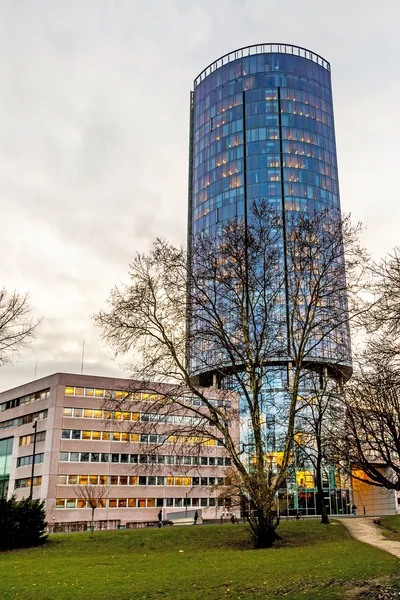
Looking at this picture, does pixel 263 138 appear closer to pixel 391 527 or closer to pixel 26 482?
pixel 26 482

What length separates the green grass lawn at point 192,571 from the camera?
45.3ft

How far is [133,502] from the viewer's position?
73.1 metres

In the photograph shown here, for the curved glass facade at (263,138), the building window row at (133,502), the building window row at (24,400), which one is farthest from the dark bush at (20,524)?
the curved glass facade at (263,138)

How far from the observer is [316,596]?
12.3m

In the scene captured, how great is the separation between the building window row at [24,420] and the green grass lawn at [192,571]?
44.4 metres

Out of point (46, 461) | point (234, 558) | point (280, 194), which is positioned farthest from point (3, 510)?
point (280, 194)

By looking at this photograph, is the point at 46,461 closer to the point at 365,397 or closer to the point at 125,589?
the point at 365,397

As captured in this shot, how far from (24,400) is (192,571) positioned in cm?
6513

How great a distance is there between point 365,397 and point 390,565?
14474 mm

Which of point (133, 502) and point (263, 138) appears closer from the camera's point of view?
point (133, 502)

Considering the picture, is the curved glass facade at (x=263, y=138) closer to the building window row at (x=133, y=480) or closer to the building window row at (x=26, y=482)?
the building window row at (x=133, y=480)

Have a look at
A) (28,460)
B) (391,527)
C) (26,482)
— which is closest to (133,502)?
(26,482)

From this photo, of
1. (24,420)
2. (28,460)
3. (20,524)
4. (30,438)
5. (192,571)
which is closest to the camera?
(192,571)

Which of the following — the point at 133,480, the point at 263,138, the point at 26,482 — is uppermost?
the point at 263,138
